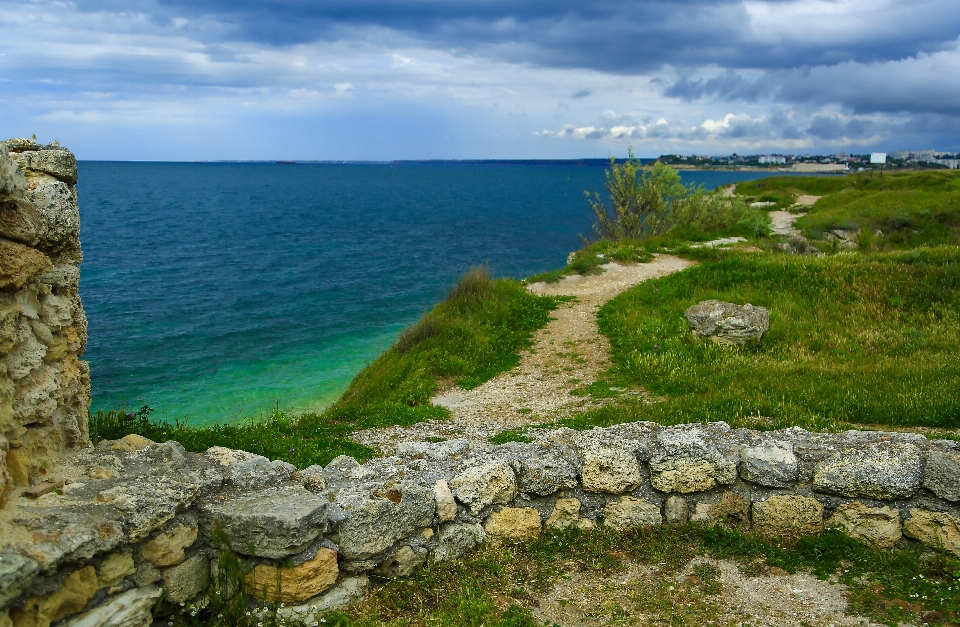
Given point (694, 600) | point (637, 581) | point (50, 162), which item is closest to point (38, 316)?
point (50, 162)

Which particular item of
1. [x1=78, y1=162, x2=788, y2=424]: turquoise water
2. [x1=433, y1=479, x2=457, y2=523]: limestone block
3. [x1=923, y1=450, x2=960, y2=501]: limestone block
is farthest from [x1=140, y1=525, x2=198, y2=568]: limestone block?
[x1=78, y1=162, x2=788, y2=424]: turquoise water

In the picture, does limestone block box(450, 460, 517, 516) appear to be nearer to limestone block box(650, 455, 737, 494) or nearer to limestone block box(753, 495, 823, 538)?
limestone block box(650, 455, 737, 494)

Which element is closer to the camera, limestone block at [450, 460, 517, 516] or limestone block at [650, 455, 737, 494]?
limestone block at [450, 460, 517, 516]

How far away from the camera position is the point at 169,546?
6039 millimetres

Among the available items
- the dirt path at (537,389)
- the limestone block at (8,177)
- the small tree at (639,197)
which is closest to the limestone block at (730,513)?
the dirt path at (537,389)

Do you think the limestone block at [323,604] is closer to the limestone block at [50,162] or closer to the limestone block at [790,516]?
the limestone block at [790,516]

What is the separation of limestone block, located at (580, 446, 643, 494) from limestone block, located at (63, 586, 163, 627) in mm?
4616

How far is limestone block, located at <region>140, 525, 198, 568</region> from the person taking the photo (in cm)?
594

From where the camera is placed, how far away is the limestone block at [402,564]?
6.92 meters

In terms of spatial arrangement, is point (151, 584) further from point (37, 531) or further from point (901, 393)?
point (901, 393)

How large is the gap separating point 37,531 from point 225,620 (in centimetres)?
180

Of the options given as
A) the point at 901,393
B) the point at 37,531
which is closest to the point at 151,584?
the point at 37,531

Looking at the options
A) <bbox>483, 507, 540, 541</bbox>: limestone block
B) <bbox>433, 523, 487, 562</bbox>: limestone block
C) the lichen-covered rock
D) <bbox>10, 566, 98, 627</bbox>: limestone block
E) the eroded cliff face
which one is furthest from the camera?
the lichen-covered rock

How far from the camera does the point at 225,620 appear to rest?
20.1 feet
